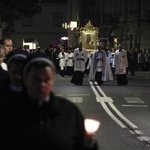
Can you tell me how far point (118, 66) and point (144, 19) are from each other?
24.3 meters

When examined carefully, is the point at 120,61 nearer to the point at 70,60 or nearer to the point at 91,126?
the point at 70,60

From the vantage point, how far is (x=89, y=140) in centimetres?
368

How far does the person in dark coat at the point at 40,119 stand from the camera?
141 inches

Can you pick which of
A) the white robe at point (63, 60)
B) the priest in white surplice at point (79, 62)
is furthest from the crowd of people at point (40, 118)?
the white robe at point (63, 60)

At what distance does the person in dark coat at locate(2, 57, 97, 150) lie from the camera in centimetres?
358

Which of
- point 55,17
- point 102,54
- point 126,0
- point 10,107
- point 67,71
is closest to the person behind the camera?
point 10,107

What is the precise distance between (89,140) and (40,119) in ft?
1.16

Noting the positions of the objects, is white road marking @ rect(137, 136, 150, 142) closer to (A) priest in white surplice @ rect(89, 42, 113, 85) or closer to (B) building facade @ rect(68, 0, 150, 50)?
(A) priest in white surplice @ rect(89, 42, 113, 85)

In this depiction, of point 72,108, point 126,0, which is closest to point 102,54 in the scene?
point 72,108

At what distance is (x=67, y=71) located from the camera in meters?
37.0

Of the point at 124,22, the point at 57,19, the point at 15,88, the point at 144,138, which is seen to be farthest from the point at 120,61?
the point at 57,19


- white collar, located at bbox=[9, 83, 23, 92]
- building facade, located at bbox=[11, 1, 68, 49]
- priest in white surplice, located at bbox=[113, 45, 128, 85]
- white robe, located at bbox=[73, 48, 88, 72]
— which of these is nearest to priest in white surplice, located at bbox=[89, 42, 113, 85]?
priest in white surplice, located at bbox=[113, 45, 128, 85]

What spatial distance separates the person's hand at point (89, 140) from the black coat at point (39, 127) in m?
0.09

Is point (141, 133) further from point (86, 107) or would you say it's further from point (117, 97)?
point (117, 97)
